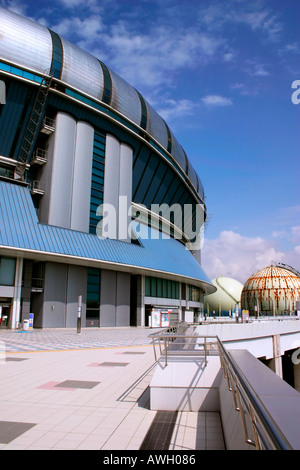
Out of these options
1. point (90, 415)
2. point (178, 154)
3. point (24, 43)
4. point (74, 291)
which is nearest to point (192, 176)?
point (178, 154)

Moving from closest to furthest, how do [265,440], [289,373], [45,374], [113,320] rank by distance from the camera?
[265,440] < [45,374] < [289,373] < [113,320]

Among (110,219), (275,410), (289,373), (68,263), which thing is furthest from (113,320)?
(275,410)

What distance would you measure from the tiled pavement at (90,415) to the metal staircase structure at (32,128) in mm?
25783

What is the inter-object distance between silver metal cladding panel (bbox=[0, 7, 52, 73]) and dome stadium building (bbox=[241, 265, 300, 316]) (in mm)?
55367

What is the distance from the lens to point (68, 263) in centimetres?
3234

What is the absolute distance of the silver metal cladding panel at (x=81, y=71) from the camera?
112 ft

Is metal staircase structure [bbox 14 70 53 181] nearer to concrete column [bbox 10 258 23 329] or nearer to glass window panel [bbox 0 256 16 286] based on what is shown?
glass window panel [bbox 0 256 16 286]

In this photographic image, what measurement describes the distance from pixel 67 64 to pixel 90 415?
35.0 meters

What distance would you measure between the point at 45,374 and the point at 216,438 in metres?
6.51

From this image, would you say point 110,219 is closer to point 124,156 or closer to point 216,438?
point 124,156

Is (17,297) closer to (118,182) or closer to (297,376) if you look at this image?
(118,182)

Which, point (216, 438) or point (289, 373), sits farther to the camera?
point (289, 373)

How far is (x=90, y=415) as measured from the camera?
6.33m

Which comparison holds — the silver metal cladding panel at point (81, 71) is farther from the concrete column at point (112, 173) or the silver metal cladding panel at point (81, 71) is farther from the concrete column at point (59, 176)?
the concrete column at point (112, 173)
